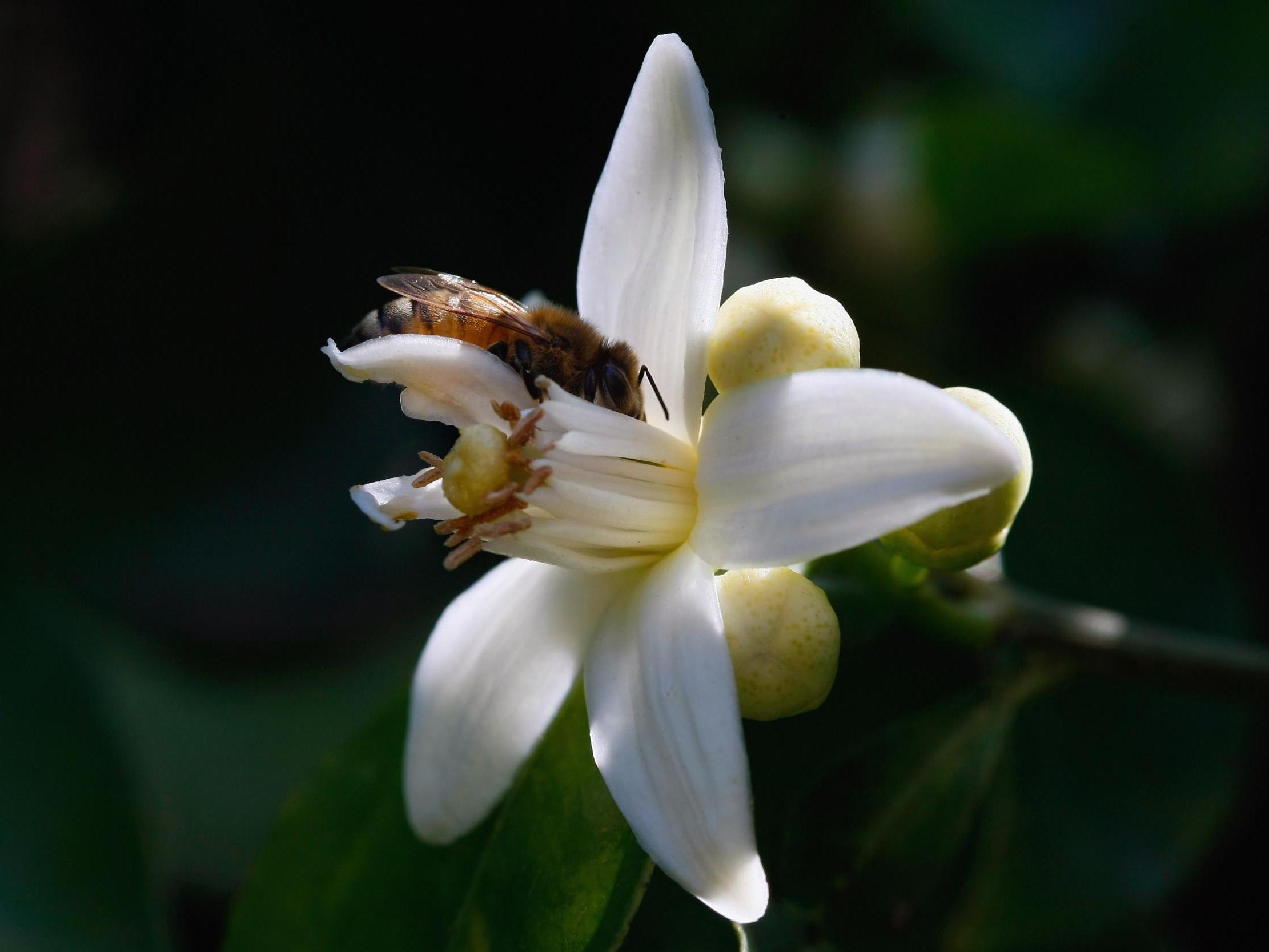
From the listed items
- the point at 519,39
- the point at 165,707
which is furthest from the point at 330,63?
the point at 165,707

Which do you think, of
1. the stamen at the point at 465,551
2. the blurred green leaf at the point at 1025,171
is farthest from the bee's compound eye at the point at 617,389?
the blurred green leaf at the point at 1025,171

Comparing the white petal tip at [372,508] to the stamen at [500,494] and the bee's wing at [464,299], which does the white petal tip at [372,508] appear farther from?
the bee's wing at [464,299]

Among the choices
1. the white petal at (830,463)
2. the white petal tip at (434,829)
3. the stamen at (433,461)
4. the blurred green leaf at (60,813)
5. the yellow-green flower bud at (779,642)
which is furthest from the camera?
the blurred green leaf at (60,813)

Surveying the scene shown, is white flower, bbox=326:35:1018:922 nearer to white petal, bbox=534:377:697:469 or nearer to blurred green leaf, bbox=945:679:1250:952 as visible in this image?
white petal, bbox=534:377:697:469

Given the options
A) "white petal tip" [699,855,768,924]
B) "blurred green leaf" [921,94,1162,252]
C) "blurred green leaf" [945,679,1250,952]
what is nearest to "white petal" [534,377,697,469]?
"white petal tip" [699,855,768,924]

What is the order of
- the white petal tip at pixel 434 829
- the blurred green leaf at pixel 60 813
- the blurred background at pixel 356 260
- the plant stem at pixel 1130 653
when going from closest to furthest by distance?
the white petal tip at pixel 434 829 → the plant stem at pixel 1130 653 → the blurred green leaf at pixel 60 813 → the blurred background at pixel 356 260

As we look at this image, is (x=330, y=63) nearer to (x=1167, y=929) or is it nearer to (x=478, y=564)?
(x=478, y=564)

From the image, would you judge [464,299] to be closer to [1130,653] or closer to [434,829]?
[434,829]
